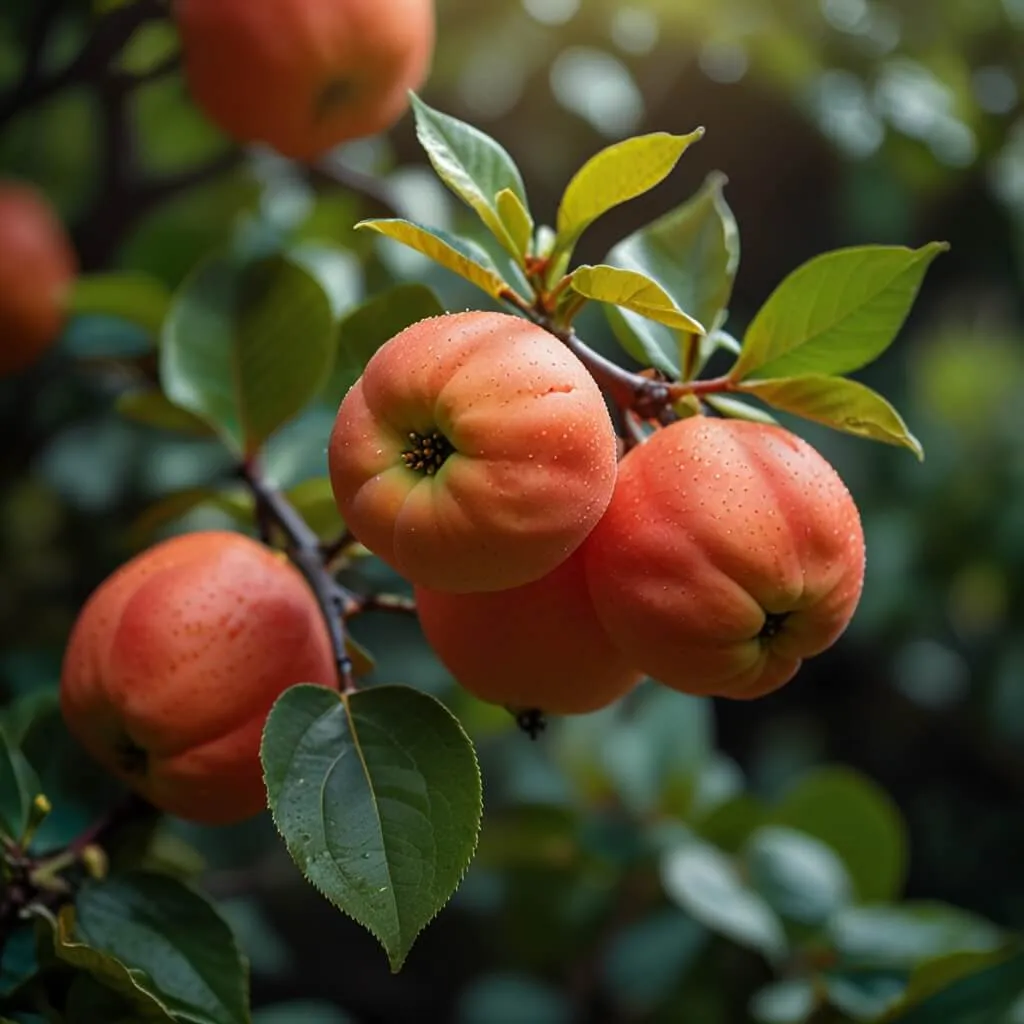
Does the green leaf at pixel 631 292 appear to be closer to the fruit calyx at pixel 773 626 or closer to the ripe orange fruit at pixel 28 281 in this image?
the fruit calyx at pixel 773 626

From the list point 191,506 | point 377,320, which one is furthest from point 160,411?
point 377,320

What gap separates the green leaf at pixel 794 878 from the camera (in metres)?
1.07

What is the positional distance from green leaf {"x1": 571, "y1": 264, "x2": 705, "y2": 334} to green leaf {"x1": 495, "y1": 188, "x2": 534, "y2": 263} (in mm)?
59

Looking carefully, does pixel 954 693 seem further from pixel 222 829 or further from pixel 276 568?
pixel 276 568

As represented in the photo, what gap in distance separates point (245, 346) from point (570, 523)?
44cm

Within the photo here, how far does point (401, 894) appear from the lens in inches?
24.7

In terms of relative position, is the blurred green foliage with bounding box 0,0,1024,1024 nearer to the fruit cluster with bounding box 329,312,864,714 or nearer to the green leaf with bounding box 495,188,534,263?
the green leaf with bounding box 495,188,534,263

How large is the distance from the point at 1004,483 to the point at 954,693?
322mm

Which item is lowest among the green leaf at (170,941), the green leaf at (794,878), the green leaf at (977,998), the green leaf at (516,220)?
the green leaf at (794,878)

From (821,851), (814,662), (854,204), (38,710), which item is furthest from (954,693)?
(38,710)

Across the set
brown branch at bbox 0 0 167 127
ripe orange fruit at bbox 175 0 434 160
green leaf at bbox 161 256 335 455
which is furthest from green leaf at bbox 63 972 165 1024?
brown branch at bbox 0 0 167 127

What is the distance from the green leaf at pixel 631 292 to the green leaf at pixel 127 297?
54 centimetres

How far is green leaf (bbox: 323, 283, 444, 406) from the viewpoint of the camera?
785 mm

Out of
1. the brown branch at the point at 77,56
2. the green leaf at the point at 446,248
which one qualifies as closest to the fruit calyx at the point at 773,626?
the green leaf at the point at 446,248
